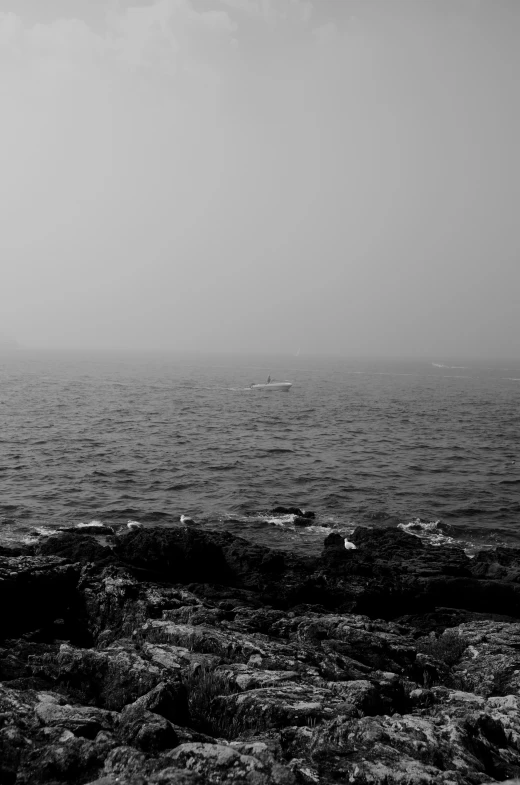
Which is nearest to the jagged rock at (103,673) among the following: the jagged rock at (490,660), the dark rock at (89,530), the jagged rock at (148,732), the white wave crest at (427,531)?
the jagged rock at (148,732)

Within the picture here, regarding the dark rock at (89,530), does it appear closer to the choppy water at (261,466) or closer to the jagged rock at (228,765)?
the choppy water at (261,466)

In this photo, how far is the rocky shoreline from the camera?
6.56 metres

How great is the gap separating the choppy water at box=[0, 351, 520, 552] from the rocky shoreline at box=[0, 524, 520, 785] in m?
9.84

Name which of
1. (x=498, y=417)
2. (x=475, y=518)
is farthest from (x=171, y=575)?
(x=498, y=417)

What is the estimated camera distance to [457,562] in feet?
68.3

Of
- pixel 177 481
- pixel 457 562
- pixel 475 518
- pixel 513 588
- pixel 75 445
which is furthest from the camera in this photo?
pixel 75 445

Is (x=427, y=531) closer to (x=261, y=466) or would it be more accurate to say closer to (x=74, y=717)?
(x=261, y=466)

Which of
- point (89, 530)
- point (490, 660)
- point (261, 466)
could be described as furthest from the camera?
point (261, 466)

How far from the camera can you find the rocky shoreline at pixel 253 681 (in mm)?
6562

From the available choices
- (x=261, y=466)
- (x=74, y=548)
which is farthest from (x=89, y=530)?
(x=261, y=466)

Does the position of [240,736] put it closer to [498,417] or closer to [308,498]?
[308,498]

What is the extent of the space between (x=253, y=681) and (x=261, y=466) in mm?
30487

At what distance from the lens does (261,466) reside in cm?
3922

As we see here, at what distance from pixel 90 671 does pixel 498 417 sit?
224 ft
